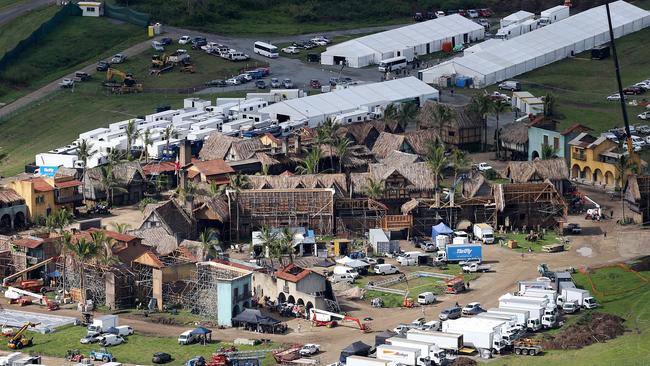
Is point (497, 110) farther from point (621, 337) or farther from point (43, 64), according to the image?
point (621, 337)

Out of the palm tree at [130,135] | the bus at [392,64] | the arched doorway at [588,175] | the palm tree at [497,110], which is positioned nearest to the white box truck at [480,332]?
the arched doorway at [588,175]

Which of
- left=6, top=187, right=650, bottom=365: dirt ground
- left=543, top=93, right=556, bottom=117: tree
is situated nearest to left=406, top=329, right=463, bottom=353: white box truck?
left=6, top=187, right=650, bottom=365: dirt ground

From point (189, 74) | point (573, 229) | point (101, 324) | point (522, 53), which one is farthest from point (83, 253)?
point (522, 53)

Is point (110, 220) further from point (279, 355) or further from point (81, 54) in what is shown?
point (81, 54)

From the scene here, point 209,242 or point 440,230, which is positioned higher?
point 440,230

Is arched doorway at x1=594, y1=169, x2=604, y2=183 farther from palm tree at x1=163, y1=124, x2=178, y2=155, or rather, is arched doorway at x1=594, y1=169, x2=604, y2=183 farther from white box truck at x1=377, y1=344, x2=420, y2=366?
white box truck at x1=377, y1=344, x2=420, y2=366

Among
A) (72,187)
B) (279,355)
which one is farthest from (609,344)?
(72,187)
